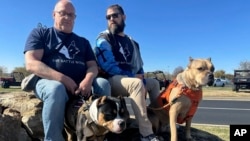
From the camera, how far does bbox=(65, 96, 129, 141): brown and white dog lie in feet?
10.4

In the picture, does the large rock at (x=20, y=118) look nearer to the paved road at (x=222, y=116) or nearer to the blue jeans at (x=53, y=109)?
the blue jeans at (x=53, y=109)

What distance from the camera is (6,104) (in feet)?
15.6

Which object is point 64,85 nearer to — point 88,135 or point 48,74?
point 48,74

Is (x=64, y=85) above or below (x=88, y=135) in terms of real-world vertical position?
above

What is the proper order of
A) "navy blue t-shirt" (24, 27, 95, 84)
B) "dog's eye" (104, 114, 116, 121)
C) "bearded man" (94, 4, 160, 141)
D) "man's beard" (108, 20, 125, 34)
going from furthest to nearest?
1. "man's beard" (108, 20, 125, 34)
2. "bearded man" (94, 4, 160, 141)
3. "navy blue t-shirt" (24, 27, 95, 84)
4. "dog's eye" (104, 114, 116, 121)

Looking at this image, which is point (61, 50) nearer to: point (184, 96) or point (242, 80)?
point (184, 96)

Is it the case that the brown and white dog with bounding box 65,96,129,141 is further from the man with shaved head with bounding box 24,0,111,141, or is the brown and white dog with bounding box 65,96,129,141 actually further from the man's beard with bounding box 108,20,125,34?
the man's beard with bounding box 108,20,125,34

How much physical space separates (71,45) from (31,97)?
3.96 ft

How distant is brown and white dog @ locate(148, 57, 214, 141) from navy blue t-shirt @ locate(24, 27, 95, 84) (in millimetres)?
1334

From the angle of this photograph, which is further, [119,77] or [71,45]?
[119,77]

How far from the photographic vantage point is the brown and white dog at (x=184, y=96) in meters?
4.59

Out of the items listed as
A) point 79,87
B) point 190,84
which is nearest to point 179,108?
point 190,84

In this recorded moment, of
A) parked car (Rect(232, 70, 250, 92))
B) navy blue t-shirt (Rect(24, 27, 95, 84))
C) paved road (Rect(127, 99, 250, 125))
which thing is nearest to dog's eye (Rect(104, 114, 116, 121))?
navy blue t-shirt (Rect(24, 27, 95, 84))

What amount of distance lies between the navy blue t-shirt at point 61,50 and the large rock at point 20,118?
2.68 feet
